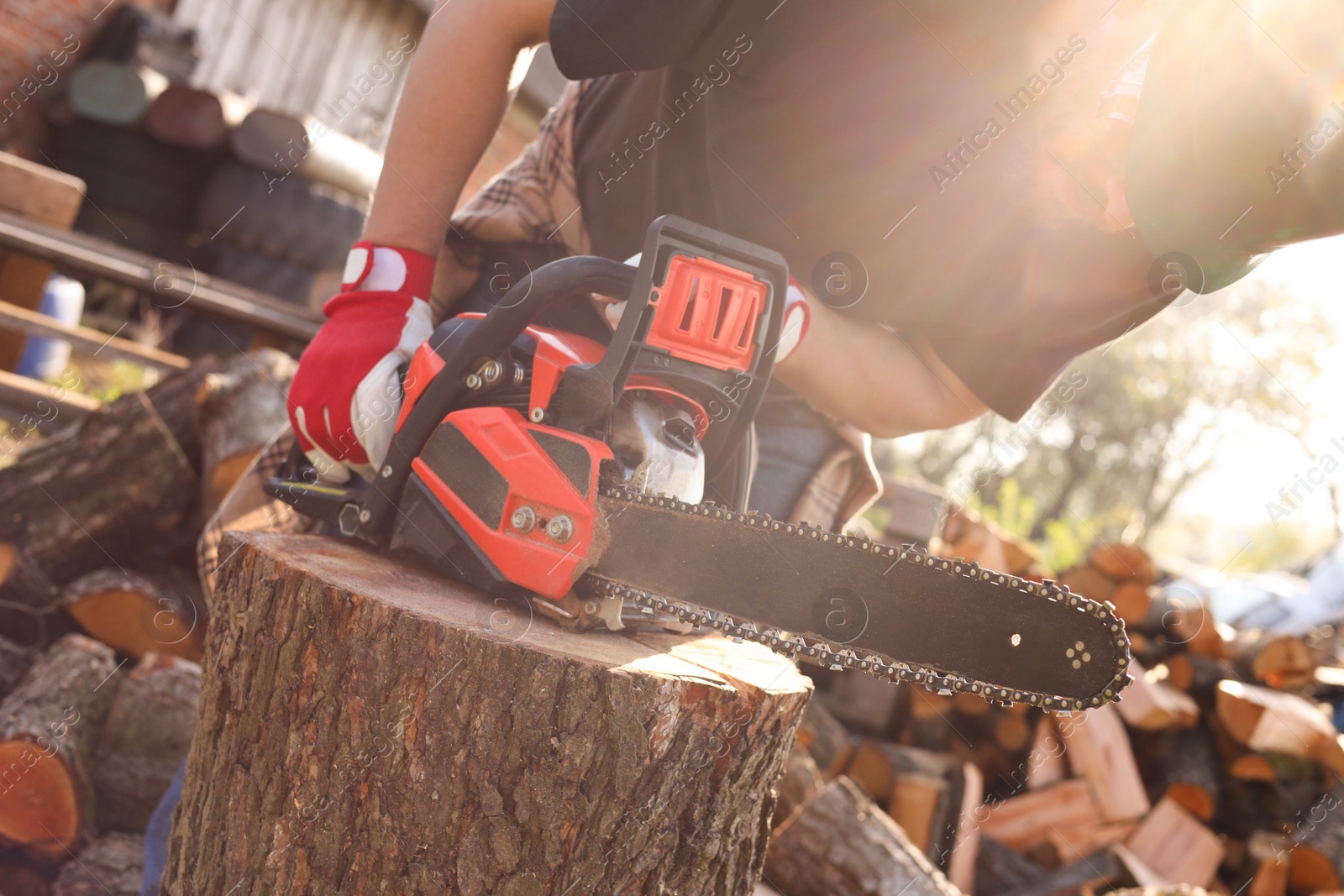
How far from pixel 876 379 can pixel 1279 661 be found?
122 inches

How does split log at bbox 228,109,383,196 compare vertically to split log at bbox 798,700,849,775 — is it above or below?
above

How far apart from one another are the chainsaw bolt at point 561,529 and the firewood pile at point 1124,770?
176 cm

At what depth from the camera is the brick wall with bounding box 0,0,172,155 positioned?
603 cm

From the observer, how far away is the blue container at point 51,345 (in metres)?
4.79

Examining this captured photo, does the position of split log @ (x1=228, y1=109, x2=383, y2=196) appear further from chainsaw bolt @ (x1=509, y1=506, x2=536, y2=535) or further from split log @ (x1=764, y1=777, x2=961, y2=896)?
chainsaw bolt @ (x1=509, y1=506, x2=536, y2=535)

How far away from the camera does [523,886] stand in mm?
1189

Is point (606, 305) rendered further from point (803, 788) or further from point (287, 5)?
point (287, 5)

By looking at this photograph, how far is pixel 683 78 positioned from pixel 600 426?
78 cm

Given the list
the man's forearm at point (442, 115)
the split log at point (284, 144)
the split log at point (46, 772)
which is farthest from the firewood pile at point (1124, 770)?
the split log at point (284, 144)

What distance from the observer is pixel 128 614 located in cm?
254

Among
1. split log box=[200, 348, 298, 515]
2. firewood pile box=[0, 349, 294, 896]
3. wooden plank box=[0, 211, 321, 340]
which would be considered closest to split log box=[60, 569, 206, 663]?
firewood pile box=[0, 349, 294, 896]

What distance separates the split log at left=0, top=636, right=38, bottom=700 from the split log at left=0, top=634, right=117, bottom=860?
0.42 meters

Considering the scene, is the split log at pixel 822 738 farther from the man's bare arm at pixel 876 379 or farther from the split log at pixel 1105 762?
the man's bare arm at pixel 876 379

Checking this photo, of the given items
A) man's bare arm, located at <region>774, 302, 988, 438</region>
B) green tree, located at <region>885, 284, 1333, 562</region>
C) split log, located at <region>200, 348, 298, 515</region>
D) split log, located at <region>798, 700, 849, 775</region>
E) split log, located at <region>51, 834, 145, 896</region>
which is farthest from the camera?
green tree, located at <region>885, 284, 1333, 562</region>
